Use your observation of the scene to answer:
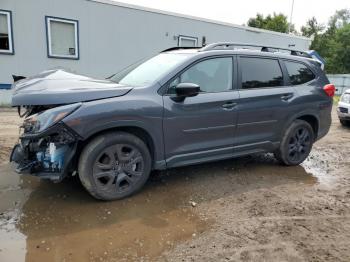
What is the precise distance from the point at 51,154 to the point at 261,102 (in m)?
2.91

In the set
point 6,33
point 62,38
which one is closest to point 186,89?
point 6,33

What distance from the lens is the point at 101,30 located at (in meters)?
12.2

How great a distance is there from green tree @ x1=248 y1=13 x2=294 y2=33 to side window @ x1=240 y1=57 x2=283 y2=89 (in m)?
39.2

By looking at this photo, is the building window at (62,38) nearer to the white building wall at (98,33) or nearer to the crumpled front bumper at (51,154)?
the white building wall at (98,33)

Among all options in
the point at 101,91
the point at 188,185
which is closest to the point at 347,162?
the point at 188,185

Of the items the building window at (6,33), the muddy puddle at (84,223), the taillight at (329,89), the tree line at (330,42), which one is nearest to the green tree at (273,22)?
the tree line at (330,42)

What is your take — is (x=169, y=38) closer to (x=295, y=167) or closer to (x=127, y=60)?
(x=127, y=60)

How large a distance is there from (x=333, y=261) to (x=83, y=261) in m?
2.12

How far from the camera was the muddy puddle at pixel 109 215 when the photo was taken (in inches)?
116

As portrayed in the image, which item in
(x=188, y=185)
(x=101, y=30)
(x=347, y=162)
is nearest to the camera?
(x=188, y=185)

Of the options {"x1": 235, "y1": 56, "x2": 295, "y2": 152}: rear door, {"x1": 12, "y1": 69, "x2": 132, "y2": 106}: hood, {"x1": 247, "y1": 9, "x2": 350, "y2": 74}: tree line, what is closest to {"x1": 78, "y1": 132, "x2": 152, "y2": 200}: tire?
{"x1": 12, "y1": 69, "x2": 132, "y2": 106}: hood

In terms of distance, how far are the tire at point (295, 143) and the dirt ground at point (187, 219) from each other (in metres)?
0.35

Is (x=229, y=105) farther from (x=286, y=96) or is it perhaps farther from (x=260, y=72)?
(x=286, y=96)

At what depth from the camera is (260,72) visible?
16.1 feet
